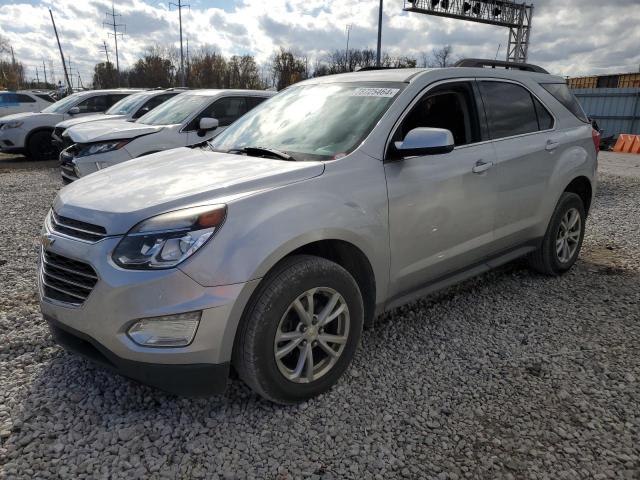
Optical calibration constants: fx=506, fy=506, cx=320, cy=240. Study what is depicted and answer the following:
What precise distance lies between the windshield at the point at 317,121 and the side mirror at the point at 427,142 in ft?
0.90

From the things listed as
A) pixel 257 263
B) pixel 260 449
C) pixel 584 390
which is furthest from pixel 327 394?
pixel 584 390

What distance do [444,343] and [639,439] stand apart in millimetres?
1234

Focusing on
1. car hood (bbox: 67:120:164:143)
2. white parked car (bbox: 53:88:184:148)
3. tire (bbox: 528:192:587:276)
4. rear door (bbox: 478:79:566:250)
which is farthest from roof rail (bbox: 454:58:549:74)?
white parked car (bbox: 53:88:184:148)

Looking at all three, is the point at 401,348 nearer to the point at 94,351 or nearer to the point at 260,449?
the point at 260,449

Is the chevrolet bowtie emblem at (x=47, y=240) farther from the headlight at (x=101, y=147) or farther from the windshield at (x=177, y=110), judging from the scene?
the windshield at (x=177, y=110)

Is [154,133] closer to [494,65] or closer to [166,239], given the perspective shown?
[494,65]

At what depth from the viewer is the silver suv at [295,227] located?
7.47ft

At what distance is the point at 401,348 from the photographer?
→ 3375 millimetres

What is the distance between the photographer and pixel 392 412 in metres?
2.69

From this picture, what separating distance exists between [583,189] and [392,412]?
330 cm

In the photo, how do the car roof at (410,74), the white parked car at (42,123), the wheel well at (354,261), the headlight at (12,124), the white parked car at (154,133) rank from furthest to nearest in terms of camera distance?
1. the white parked car at (42,123)
2. the headlight at (12,124)
3. the white parked car at (154,133)
4. the car roof at (410,74)
5. the wheel well at (354,261)

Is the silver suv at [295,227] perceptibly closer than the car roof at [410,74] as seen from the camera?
Yes

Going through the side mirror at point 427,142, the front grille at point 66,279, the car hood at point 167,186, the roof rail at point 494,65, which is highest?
the roof rail at point 494,65

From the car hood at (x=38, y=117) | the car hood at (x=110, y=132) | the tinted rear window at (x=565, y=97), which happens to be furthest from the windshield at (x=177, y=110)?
the car hood at (x=38, y=117)
